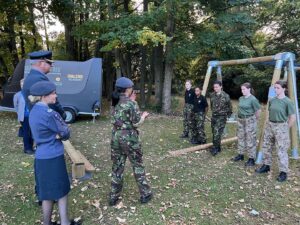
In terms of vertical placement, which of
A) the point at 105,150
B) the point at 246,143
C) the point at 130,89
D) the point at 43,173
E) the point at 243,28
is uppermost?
the point at 243,28

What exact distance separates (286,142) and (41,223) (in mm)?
4265

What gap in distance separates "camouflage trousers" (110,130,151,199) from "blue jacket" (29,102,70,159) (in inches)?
35.8

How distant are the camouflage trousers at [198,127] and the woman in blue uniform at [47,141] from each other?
4.92 meters

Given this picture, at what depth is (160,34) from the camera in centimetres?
1057

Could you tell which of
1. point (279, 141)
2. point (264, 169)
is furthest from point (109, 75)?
point (279, 141)

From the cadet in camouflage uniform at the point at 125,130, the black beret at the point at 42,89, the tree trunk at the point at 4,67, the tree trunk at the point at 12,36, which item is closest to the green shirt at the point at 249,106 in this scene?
the cadet in camouflage uniform at the point at 125,130

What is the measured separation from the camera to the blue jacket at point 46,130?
3596mm

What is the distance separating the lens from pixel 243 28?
41.4 ft

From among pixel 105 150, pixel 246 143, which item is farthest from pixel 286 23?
pixel 105 150

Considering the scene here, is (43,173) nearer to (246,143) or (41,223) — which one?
(41,223)

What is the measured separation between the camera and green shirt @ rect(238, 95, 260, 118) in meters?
6.56

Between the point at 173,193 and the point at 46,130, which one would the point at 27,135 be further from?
the point at 46,130

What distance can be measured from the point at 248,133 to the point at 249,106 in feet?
1.88

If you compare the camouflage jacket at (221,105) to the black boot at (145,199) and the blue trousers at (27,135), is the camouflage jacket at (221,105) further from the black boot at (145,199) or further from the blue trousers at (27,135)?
the blue trousers at (27,135)
